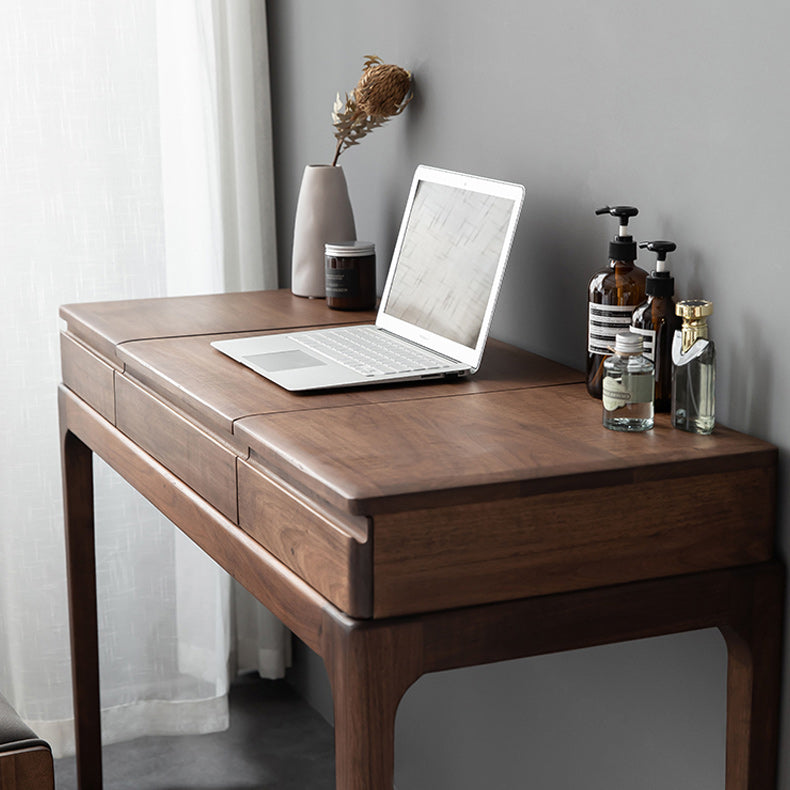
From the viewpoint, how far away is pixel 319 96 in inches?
88.1

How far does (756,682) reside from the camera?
125 centimetres

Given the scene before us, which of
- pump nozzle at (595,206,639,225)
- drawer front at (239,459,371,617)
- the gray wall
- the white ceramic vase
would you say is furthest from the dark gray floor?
pump nozzle at (595,206,639,225)

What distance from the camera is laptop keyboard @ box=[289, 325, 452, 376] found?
1.49 m

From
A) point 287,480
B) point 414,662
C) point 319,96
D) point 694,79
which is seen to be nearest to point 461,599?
point 414,662

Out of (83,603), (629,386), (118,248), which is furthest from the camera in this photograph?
(118,248)

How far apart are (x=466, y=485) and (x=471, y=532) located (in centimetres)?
4

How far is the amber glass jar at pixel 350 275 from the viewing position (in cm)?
190

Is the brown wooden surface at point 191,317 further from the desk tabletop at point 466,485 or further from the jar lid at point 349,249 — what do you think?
the desk tabletop at point 466,485

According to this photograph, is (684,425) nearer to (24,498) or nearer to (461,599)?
(461,599)

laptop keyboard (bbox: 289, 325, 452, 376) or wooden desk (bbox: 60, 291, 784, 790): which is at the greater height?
laptop keyboard (bbox: 289, 325, 452, 376)

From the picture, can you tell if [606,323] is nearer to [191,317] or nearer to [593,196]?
[593,196]

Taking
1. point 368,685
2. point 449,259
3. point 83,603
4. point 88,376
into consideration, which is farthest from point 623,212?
point 83,603

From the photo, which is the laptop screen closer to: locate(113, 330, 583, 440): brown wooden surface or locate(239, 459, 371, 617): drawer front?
locate(113, 330, 583, 440): brown wooden surface

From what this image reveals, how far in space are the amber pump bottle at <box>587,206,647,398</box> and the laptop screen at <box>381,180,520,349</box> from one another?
6.7 inches
